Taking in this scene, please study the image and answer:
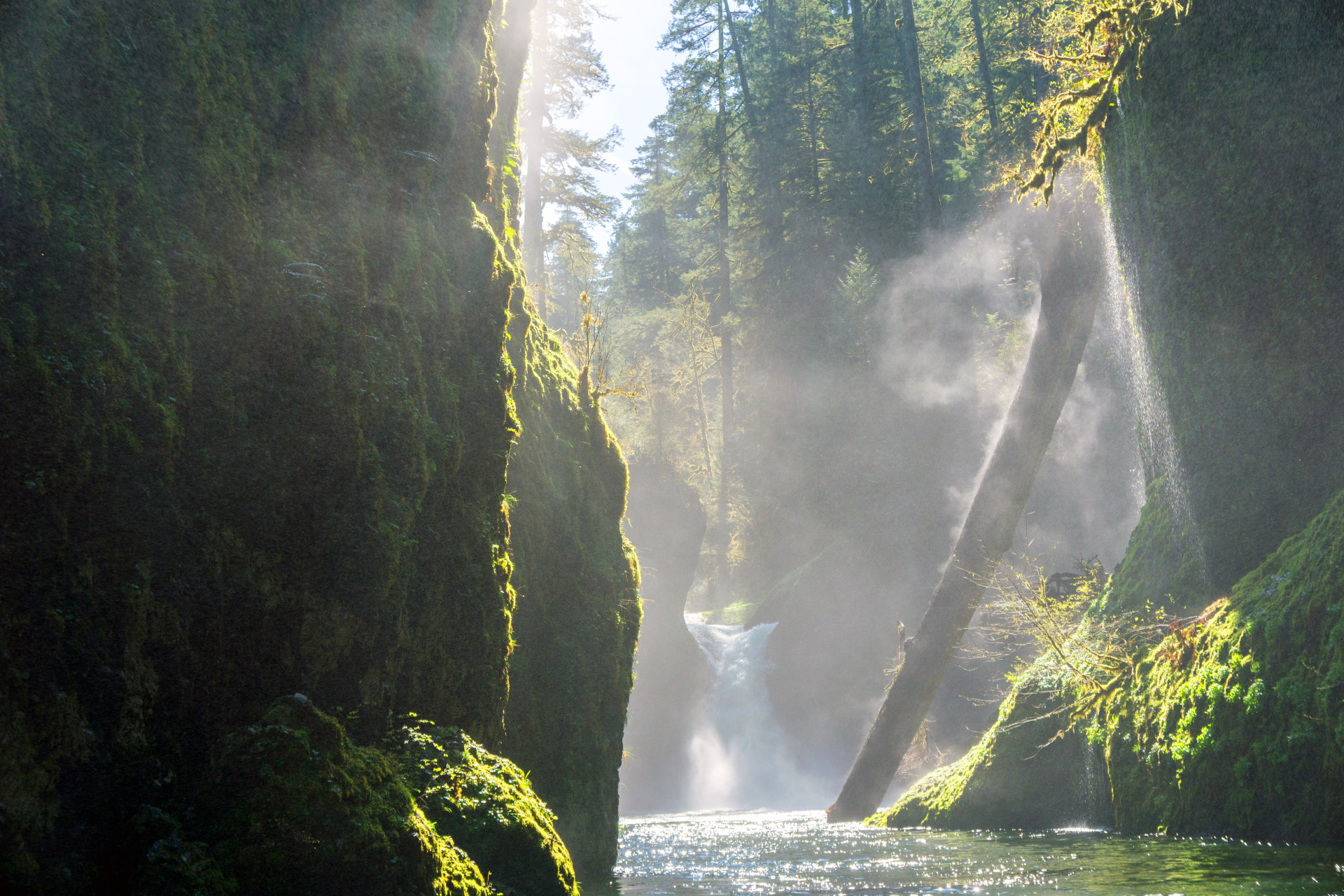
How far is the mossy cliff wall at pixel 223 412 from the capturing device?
11.6ft

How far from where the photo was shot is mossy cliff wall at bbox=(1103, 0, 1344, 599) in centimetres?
885

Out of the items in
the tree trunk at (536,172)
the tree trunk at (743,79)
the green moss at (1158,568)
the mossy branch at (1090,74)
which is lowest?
the green moss at (1158,568)

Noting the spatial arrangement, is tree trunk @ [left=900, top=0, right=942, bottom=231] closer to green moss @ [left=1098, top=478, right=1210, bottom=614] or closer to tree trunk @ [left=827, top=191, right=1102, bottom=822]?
tree trunk @ [left=827, top=191, right=1102, bottom=822]

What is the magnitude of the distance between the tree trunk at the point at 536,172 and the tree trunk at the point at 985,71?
1492 centimetres

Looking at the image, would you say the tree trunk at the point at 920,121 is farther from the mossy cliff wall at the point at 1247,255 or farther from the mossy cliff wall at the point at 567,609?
the mossy cliff wall at the point at 567,609

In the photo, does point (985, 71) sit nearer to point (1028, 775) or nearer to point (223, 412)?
point (1028, 775)

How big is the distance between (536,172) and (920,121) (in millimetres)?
11418

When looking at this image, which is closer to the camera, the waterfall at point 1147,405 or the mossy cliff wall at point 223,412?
the mossy cliff wall at point 223,412

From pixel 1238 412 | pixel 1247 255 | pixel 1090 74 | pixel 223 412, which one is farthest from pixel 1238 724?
pixel 1090 74

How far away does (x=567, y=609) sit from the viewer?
9219mm

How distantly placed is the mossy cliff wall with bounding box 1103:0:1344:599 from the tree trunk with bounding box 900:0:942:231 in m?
16.7

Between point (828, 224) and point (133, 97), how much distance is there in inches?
1294

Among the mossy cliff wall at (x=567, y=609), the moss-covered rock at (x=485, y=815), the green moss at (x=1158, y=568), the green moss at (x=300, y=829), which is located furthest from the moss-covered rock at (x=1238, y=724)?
the green moss at (x=300, y=829)

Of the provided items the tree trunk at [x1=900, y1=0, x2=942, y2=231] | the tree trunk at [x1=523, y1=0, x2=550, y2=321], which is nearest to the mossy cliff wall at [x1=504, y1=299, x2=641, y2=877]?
the tree trunk at [x1=523, y1=0, x2=550, y2=321]
